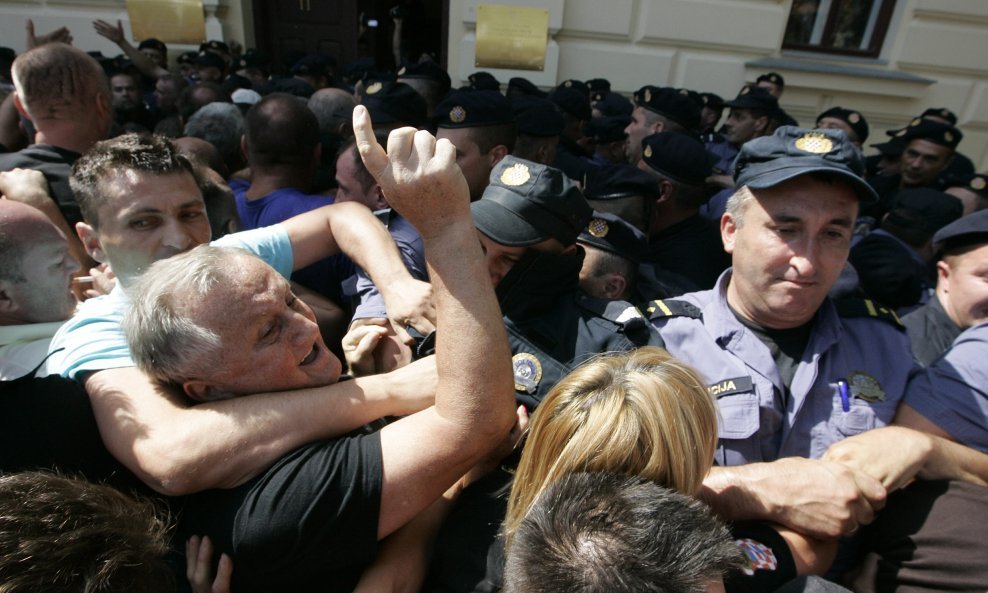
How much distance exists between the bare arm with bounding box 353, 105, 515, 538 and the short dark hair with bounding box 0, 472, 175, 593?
45 centimetres

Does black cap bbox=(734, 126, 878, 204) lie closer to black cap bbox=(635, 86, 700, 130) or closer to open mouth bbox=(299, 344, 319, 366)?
open mouth bbox=(299, 344, 319, 366)

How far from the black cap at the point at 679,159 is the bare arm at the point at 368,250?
2.09 metres

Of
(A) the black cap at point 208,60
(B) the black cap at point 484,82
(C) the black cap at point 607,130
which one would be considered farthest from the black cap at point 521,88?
(A) the black cap at point 208,60

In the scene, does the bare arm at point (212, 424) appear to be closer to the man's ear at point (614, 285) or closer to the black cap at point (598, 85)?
the man's ear at point (614, 285)

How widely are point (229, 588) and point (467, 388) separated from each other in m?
0.69

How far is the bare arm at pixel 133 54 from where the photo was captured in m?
6.40

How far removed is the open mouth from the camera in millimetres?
1436

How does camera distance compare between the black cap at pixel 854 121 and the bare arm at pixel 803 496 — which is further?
the black cap at pixel 854 121

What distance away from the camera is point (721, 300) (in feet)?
6.07

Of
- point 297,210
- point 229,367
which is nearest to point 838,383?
point 229,367

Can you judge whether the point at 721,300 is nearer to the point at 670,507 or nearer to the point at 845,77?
the point at 670,507

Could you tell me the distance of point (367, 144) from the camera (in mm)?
1076

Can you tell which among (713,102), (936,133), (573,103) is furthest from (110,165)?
(713,102)

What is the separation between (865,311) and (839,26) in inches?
337
